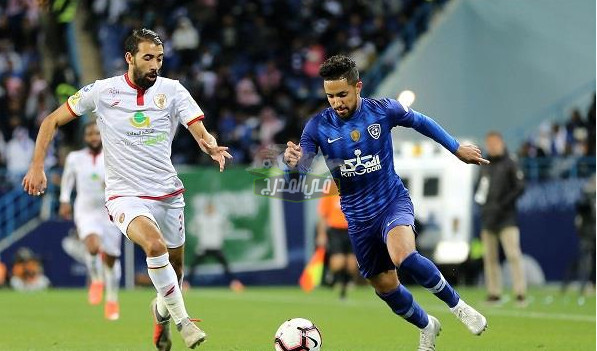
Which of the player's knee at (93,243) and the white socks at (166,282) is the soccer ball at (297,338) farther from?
the player's knee at (93,243)

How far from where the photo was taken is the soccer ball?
33.2 ft

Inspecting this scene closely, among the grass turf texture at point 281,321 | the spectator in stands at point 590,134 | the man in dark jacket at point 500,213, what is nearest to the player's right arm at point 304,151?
the grass turf texture at point 281,321

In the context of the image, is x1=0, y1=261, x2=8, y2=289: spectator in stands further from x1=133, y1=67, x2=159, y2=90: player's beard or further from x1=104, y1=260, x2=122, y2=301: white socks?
x1=133, y1=67, x2=159, y2=90: player's beard

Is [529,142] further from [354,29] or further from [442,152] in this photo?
[354,29]

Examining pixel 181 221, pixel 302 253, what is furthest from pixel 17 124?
pixel 181 221

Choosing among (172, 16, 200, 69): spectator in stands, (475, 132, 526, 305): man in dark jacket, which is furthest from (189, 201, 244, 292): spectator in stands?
(475, 132, 526, 305): man in dark jacket

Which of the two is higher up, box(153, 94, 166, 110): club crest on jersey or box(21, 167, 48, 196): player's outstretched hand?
box(153, 94, 166, 110): club crest on jersey

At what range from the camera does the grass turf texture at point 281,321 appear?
12414 mm

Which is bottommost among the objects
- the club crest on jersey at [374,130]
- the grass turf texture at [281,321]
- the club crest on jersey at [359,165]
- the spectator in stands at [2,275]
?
the grass turf texture at [281,321]

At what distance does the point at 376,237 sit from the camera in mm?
10438

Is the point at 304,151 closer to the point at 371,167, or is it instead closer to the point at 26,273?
the point at 371,167

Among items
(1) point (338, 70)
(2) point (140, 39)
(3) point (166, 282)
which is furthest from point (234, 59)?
(3) point (166, 282)

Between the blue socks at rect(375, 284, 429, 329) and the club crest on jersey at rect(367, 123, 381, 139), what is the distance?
1194mm

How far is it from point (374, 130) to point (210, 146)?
4.21 feet
